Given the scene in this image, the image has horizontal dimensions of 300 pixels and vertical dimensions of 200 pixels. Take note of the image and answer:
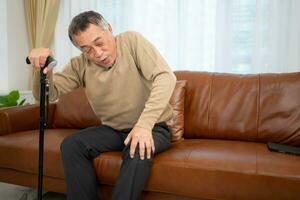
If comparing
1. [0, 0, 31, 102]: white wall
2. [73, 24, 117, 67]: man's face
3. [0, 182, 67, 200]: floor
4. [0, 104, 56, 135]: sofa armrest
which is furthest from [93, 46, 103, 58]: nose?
[0, 0, 31, 102]: white wall

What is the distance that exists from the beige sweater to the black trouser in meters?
0.08

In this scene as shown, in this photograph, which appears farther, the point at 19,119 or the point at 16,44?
the point at 16,44

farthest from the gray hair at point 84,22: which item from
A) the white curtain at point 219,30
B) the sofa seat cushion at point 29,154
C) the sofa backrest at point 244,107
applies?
the white curtain at point 219,30

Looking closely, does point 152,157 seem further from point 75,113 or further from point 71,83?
point 75,113

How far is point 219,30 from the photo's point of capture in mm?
2193

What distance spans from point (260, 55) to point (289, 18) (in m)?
0.30

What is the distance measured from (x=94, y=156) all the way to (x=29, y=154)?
414mm

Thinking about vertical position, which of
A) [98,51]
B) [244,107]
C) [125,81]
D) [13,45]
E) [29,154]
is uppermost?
[13,45]

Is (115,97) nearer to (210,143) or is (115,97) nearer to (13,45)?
(210,143)

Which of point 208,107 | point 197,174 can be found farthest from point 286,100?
point 197,174

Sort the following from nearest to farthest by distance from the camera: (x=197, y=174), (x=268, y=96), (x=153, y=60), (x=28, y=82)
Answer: (x=197, y=174), (x=153, y=60), (x=268, y=96), (x=28, y=82)

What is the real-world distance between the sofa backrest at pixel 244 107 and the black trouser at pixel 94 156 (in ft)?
1.26

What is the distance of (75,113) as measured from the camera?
2.13 meters

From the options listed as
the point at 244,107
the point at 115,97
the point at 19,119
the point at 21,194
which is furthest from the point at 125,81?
the point at 21,194
